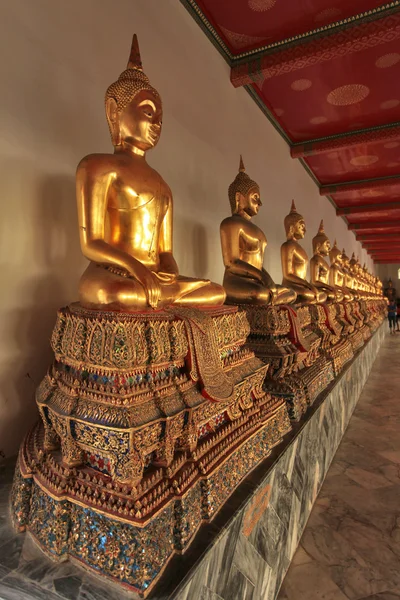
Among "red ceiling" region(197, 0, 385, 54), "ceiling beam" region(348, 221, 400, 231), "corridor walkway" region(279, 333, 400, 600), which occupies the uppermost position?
"ceiling beam" region(348, 221, 400, 231)

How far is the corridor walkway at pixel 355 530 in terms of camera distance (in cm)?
110

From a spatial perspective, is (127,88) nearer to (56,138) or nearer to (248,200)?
(56,138)

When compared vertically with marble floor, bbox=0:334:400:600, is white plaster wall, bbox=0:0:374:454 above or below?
above

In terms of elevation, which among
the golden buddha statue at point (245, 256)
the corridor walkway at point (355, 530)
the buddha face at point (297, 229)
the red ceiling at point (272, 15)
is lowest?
the corridor walkway at point (355, 530)

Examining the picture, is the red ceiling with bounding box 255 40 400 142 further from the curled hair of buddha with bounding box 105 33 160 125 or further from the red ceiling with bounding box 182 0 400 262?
the curled hair of buddha with bounding box 105 33 160 125

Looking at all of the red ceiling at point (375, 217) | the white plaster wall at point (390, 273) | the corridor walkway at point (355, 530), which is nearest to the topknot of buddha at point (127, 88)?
the corridor walkway at point (355, 530)

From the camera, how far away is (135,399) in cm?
81

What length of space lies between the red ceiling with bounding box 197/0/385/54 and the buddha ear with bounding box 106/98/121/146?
5.54ft

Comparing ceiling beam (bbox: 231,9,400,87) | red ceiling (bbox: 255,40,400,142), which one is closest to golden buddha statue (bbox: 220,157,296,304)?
ceiling beam (bbox: 231,9,400,87)

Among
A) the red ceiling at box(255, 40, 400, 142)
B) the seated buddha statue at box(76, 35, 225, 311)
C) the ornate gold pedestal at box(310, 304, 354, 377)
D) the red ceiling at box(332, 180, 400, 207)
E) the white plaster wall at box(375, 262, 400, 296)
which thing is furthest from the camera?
the white plaster wall at box(375, 262, 400, 296)

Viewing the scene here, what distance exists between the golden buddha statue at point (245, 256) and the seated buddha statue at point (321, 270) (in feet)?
4.38

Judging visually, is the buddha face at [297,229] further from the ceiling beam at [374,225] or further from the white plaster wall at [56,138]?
the ceiling beam at [374,225]

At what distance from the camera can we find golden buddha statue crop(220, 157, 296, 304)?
1859 mm

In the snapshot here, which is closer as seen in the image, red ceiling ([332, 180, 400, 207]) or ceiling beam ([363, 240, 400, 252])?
red ceiling ([332, 180, 400, 207])
